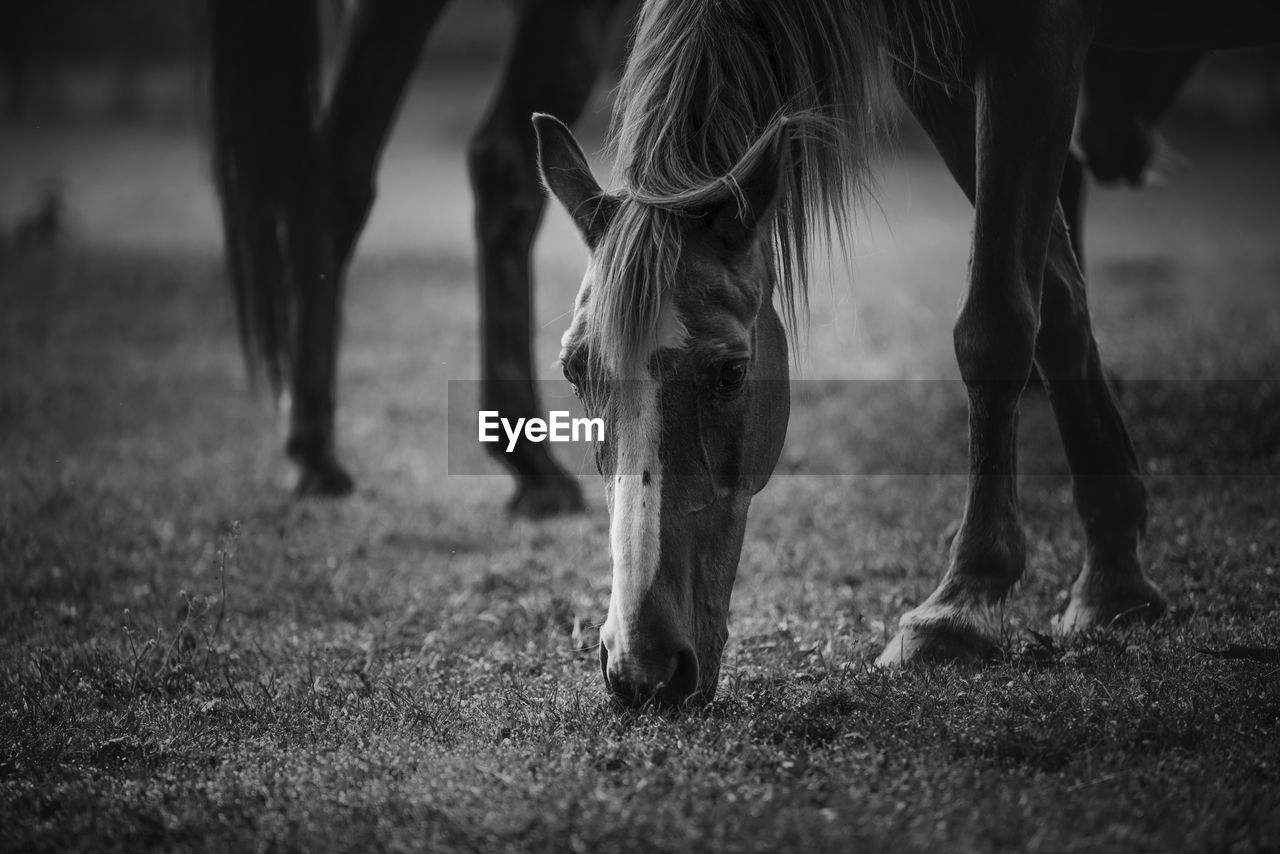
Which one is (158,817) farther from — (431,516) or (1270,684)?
(431,516)

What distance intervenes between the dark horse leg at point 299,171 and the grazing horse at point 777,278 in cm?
342

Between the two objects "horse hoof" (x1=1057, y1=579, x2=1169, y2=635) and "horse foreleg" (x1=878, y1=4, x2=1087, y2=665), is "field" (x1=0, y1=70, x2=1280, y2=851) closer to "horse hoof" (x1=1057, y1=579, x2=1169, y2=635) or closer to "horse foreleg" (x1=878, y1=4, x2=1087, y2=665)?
"horse hoof" (x1=1057, y1=579, x2=1169, y2=635)

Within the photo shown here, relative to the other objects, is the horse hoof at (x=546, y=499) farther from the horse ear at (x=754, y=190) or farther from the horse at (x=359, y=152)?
the horse ear at (x=754, y=190)

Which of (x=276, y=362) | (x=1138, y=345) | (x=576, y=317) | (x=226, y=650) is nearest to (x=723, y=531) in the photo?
(x=576, y=317)

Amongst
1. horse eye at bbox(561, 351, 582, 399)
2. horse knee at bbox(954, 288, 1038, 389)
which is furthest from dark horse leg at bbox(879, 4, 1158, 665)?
horse eye at bbox(561, 351, 582, 399)

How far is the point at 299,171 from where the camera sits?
6711 mm

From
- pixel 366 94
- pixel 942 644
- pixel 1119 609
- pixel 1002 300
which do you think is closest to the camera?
pixel 942 644

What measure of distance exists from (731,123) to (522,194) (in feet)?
11.3

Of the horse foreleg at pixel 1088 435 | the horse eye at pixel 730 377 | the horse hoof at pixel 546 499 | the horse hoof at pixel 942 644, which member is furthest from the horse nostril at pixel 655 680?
the horse hoof at pixel 546 499

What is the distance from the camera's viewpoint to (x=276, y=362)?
6.95 m

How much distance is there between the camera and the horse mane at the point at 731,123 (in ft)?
10.1

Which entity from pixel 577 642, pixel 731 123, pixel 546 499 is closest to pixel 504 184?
pixel 546 499

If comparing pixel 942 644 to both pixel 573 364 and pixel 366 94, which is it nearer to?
Result: pixel 573 364

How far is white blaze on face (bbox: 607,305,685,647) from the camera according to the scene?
2912mm
